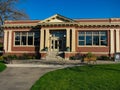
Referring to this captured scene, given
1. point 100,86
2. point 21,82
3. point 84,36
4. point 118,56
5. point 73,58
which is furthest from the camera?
point 84,36

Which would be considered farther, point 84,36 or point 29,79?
point 84,36

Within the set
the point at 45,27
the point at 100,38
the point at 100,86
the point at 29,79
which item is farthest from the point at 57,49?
the point at 100,86

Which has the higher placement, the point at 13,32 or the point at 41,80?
the point at 13,32

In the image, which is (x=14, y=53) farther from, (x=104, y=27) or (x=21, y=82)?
(x=21, y=82)

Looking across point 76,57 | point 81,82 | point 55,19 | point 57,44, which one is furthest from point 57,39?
point 81,82

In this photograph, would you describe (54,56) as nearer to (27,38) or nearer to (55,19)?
(55,19)

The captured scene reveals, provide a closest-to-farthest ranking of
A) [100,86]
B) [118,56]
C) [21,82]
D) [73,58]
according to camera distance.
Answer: [100,86]
[21,82]
[118,56]
[73,58]

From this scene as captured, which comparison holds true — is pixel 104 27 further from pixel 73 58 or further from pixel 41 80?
pixel 41 80

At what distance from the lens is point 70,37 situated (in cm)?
3272

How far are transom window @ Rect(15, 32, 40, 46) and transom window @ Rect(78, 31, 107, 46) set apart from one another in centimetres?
658

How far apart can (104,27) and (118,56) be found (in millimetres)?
7464

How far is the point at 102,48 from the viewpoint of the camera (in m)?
32.8

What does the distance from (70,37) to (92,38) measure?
3257mm

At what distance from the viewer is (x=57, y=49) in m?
34.0
